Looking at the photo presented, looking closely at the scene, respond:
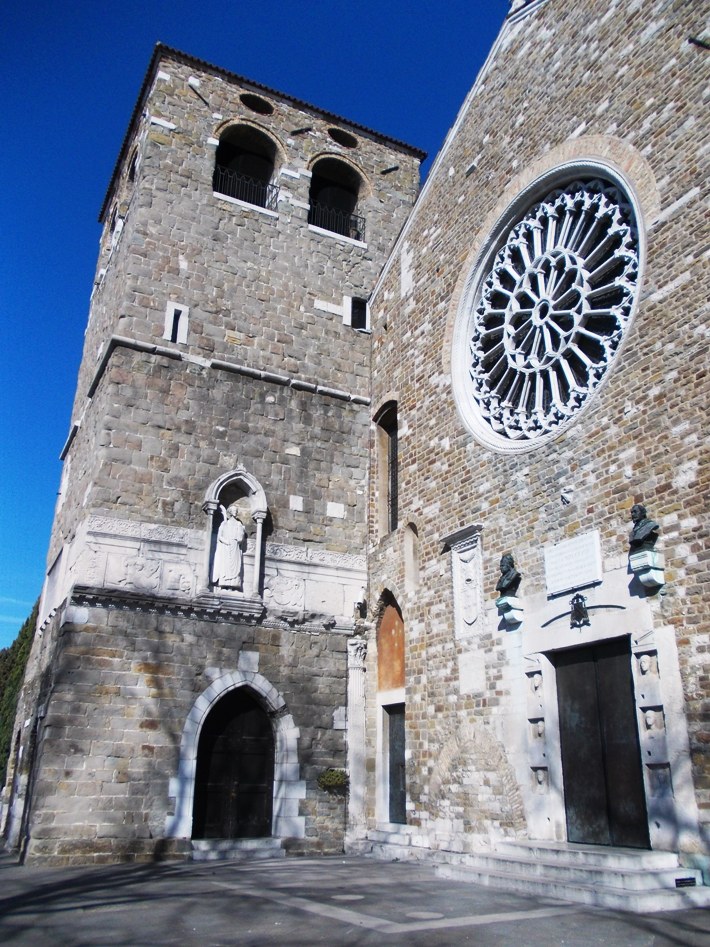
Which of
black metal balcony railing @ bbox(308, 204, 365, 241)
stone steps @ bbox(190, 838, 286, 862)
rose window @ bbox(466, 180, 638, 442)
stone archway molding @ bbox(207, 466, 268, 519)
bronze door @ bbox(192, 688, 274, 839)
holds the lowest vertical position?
stone steps @ bbox(190, 838, 286, 862)

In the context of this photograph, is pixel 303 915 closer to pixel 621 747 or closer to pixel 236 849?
pixel 621 747

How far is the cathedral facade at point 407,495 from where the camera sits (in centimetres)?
788

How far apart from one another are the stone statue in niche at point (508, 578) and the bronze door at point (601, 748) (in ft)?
3.24

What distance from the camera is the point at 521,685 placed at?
890cm

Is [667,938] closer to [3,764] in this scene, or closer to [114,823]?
[114,823]

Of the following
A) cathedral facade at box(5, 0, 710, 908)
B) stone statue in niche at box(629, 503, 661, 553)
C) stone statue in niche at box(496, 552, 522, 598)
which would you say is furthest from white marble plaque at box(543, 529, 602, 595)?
stone statue in niche at box(629, 503, 661, 553)

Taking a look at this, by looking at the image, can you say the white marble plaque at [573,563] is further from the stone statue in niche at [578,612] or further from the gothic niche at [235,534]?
the gothic niche at [235,534]

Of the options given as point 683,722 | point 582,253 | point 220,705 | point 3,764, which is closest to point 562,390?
point 582,253

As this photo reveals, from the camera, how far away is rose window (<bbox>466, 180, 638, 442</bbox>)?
362 inches

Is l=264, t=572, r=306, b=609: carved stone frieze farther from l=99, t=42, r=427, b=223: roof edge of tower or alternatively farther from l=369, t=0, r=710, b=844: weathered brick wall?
l=99, t=42, r=427, b=223: roof edge of tower

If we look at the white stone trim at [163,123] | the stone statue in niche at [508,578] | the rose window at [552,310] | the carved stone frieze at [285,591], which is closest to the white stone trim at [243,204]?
the white stone trim at [163,123]

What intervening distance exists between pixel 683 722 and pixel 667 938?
2.24 metres

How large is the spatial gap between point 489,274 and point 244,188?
5416mm

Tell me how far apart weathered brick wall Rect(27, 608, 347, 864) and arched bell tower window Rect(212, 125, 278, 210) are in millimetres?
7714
